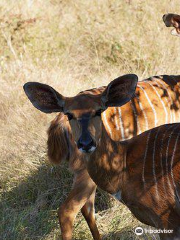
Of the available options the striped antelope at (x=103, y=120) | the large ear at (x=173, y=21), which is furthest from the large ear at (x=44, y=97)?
the large ear at (x=173, y=21)

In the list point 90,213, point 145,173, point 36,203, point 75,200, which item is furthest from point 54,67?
Result: point 145,173

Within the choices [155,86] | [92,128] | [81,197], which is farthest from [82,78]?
[92,128]

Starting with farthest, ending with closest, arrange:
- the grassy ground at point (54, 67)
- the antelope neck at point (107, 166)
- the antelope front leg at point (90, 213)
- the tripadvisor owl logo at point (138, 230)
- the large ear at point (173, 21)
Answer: the large ear at point (173, 21)
the grassy ground at point (54, 67)
the antelope front leg at point (90, 213)
the tripadvisor owl logo at point (138, 230)
the antelope neck at point (107, 166)

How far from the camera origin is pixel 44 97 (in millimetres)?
3711

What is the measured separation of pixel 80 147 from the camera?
3.29 meters

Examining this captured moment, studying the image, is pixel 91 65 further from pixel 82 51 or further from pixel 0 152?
pixel 0 152

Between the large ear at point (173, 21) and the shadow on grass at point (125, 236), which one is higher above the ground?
the large ear at point (173, 21)

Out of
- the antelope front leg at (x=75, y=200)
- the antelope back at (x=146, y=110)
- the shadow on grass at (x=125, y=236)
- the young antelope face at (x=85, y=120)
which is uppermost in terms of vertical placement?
the young antelope face at (x=85, y=120)

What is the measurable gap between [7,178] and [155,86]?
157 cm

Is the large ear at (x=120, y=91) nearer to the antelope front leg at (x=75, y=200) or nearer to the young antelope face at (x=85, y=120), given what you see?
the young antelope face at (x=85, y=120)

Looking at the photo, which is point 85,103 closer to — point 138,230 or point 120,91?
point 120,91

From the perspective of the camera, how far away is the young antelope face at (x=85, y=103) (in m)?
3.35

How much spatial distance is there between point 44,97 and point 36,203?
147 centimetres

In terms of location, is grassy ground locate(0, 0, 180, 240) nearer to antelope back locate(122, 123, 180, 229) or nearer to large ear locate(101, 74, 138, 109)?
antelope back locate(122, 123, 180, 229)
